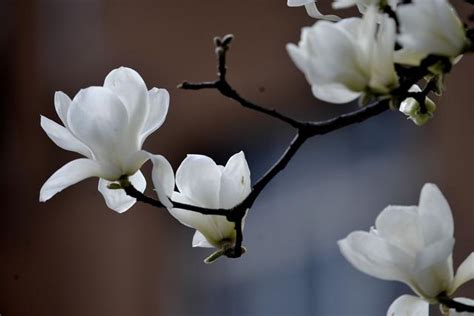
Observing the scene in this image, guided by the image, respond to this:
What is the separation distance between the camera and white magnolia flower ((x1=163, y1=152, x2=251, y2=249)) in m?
0.54

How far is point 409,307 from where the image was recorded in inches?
19.1

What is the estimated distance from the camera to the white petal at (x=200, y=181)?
54 centimetres

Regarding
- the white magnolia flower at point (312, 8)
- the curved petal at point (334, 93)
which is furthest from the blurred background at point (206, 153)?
the curved petal at point (334, 93)

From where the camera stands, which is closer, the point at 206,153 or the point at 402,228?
the point at 402,228

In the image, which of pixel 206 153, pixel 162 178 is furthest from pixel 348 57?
pixel 206 153

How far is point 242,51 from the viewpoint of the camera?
3.21m

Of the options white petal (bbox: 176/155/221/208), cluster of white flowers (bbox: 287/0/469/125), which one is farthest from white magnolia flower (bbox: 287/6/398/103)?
white petal (bbox: 176/155/221/208)

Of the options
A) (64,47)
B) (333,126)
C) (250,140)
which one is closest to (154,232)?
(250,140)

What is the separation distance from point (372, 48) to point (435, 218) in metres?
0.08

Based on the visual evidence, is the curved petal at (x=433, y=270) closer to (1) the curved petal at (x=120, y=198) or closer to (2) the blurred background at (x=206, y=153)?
(1) the curved petal at (x=120, y=198)

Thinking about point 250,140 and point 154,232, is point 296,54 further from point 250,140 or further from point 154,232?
point 154,232

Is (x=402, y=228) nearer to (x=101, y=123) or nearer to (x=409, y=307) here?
(x=409, y=307)

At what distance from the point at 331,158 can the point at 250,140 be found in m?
0.23

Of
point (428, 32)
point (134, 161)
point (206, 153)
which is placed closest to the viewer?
point (428, 32)
